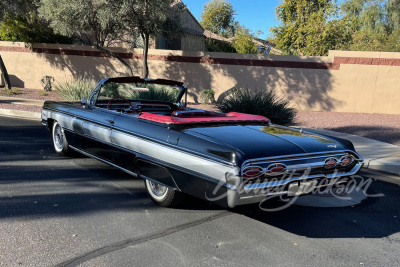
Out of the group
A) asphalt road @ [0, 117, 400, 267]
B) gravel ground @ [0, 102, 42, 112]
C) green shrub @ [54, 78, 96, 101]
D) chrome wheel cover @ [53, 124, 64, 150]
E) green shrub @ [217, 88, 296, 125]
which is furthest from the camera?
green shrub @ [54, 78, 96, 101]

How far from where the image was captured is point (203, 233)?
13.5 ft

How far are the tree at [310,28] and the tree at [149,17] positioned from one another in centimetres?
1181

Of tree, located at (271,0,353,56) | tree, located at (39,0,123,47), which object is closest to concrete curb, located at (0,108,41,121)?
tree, located at (39,0,123,47)

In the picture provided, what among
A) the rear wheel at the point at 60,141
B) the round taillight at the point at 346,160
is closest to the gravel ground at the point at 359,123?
the round taillight at the point at 346,160

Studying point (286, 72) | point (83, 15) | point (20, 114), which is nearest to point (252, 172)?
point (20, 114)

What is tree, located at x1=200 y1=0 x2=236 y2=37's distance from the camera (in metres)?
41.8

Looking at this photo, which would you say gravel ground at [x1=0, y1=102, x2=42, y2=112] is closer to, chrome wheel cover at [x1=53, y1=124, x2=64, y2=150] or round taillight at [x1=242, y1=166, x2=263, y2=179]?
chrome wheel cover at [x1=53, y1=124, x2=64, y2=150]

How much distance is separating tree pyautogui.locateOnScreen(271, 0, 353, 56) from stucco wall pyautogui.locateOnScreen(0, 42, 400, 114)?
9221 millimetres

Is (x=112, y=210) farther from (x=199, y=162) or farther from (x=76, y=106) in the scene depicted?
(x=76, y=106)

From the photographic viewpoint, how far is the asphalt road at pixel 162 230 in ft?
11.7

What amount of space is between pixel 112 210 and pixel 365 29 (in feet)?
102

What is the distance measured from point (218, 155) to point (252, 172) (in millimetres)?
361

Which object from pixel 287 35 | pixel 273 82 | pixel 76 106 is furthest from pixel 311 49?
pixel 76 106

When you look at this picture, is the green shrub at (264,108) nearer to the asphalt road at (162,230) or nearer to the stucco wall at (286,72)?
the asphalt road at (162,230)
